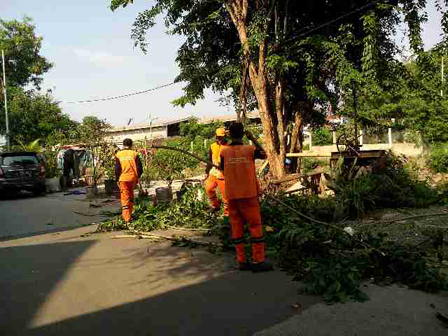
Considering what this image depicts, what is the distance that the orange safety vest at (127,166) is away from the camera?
9.09 m

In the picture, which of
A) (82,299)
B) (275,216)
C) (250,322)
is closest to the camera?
(250,322)

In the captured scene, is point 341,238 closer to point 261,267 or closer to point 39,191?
point 261,267

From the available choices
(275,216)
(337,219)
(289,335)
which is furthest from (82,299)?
(337,219)

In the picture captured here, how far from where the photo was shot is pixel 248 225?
5.46 metres

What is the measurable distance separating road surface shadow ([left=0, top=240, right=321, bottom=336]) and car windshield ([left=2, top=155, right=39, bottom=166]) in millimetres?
11245

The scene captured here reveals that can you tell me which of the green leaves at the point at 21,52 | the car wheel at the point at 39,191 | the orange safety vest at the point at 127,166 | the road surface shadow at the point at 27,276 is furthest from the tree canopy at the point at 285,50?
the green leaves at the point at 21,52

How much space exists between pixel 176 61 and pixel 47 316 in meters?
13.8

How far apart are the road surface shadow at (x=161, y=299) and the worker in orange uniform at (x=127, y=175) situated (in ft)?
8.28

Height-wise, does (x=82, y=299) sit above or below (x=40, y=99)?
below

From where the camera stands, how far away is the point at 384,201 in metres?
9.25

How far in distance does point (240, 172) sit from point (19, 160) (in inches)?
547

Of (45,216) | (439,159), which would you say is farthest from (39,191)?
(439,159)

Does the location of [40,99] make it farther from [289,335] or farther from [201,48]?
[289,335]

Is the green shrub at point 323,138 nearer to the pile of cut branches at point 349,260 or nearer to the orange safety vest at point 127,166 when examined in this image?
the orange safety vest at point 127,166
